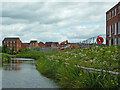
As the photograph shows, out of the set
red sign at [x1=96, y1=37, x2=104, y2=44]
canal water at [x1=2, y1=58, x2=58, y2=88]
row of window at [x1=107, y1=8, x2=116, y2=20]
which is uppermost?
row of window at [x1=107, y1=8, x2=116, y2=20]

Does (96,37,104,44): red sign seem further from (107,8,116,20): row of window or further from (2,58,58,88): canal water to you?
(107,8,116,20): row of window

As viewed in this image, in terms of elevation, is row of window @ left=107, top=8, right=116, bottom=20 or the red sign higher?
row of window @ left=107, top=8, right=116, bottom=20

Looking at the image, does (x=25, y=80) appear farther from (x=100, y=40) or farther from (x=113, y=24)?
(x=113, y=24)

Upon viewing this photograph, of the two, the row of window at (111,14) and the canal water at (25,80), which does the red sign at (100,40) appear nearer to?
the canal water at (25,80)

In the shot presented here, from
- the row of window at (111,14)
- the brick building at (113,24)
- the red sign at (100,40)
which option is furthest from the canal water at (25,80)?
the row of window at (111,14)

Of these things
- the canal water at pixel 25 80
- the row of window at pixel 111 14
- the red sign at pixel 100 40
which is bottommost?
the canal water at pixel 25 80

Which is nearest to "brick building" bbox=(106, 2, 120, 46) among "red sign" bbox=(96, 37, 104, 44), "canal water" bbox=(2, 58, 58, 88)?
"red sign" bbox=(96, 37, 104, 44)

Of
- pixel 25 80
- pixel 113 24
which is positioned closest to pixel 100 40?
pixel 25 80

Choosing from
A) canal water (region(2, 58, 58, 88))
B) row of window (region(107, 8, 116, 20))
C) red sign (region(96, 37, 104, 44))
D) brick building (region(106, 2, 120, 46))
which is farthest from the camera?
row of window (region(107, 8, 116, 20))

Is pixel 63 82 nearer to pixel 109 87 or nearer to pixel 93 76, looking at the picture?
pixel 93 76

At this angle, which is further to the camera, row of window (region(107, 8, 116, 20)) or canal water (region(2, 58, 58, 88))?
row of window (region(107, 8, 116, 20))

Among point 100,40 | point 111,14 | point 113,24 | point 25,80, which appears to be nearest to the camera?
point 25,80

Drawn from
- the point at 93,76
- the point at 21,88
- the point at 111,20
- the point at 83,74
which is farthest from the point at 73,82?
the point at 111,20

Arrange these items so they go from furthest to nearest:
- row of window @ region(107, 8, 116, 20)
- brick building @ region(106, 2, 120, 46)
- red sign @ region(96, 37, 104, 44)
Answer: row of window @ region(107, 8, 116, 20) → brick building @ region(106, 2, 120, 46) → red sign @ region(96, 37, 104, 44)
